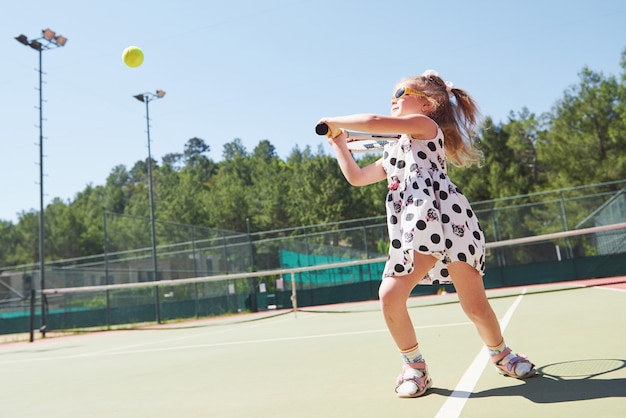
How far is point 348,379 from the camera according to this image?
9.28 ft

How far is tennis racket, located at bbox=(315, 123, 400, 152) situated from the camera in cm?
231

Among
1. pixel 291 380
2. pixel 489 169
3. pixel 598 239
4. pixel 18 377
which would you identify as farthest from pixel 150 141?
pixel 489 169

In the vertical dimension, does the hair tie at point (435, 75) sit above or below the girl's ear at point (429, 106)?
above

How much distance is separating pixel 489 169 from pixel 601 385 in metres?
42.0

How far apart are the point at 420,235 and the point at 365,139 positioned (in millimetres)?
577

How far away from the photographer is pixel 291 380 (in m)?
2.98

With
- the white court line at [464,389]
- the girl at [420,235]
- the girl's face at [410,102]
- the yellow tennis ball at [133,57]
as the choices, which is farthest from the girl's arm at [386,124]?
the yellow tennis ball at [133,57]

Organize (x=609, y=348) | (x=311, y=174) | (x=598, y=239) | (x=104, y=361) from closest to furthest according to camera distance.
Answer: (x=609, y=348) < (x=104, y=361) < (x=598, y=239) < (x=311, y=174)

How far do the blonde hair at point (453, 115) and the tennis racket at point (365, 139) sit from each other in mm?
220

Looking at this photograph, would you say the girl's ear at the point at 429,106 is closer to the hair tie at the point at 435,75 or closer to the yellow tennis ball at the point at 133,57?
the hair tie at the point at 435,75

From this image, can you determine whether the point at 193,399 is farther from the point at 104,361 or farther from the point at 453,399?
the point at 104,361

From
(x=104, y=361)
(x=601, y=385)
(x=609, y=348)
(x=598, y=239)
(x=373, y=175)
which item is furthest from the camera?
(x=598, y=239)

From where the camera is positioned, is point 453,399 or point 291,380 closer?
point 453,399

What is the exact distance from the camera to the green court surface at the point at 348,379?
205 centimetres
